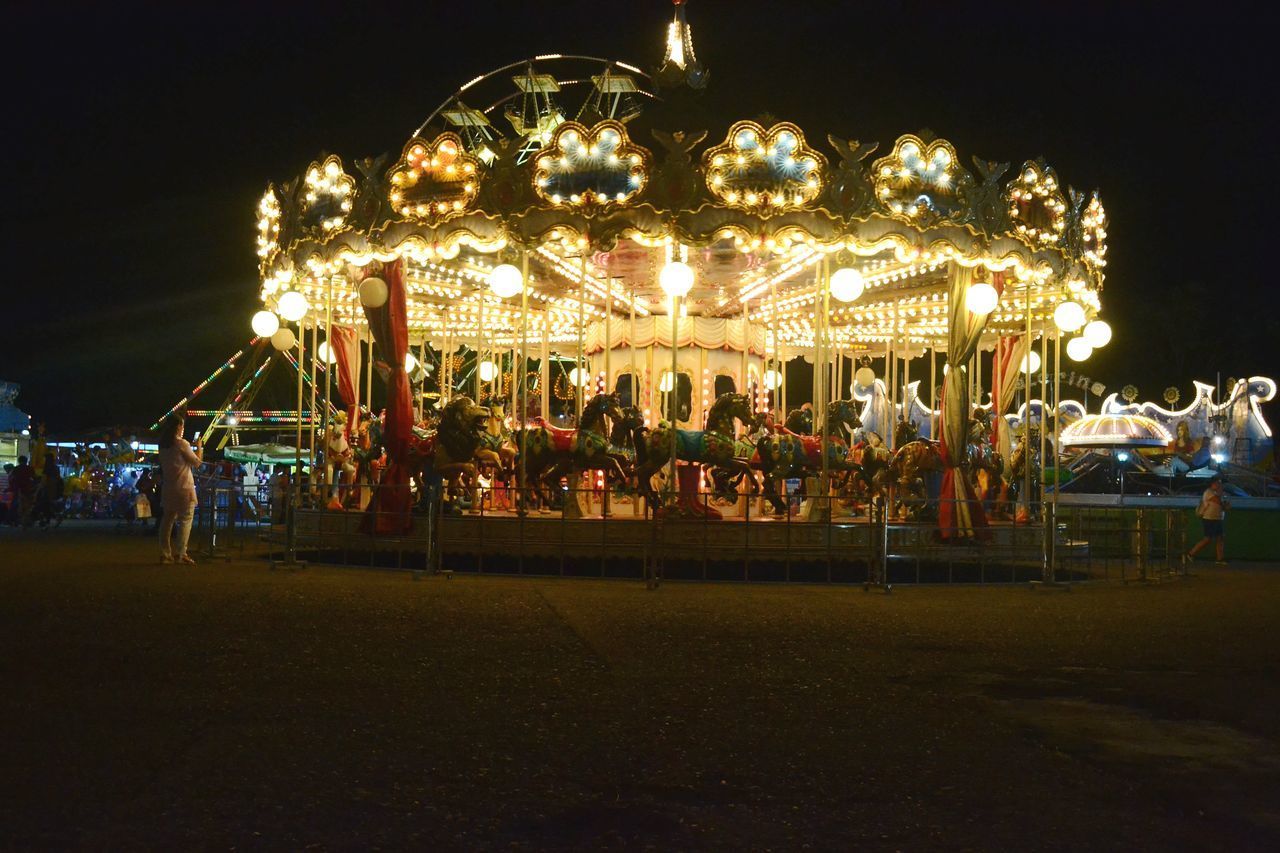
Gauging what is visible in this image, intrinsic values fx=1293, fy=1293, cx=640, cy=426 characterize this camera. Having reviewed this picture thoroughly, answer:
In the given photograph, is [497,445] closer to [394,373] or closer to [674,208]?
[394,373]

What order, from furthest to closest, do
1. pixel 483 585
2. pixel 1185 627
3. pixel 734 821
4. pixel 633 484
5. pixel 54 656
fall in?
pixel 633 484 → pixel 483 585 → pixel 1185 627 → pixel 54 656 → pixel 734 821

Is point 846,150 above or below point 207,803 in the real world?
above

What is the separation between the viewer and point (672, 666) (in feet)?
25.9

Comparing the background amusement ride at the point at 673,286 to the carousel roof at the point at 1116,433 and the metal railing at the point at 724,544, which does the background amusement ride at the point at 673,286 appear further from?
the carousel roof at the point at 1116,433

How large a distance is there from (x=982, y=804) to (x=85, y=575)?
1136 cm

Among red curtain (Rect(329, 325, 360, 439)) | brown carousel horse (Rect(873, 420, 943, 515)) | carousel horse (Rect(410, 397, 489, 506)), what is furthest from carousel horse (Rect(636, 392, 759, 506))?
red curtain (Rect(329, 325, 360, 439))

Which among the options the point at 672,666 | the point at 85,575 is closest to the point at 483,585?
the point at 85,575

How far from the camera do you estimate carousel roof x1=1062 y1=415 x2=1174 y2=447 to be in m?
36.3

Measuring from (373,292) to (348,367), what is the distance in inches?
216

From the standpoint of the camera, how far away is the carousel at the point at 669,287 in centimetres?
1507

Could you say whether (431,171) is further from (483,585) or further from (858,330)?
(858,330)

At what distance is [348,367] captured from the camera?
22266mm

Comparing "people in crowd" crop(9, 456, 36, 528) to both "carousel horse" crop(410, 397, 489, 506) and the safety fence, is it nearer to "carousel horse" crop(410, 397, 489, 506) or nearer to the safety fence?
the safety fence

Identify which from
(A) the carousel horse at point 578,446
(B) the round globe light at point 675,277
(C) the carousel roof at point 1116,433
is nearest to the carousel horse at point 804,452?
(A) the carousel horse at point 578,446
